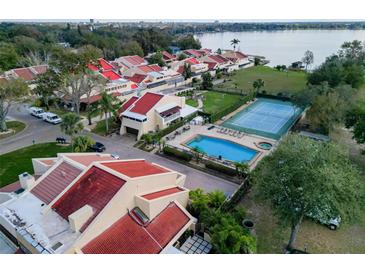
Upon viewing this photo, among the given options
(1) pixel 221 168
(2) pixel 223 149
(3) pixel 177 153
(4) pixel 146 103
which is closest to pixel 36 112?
(4) pixel 146 103

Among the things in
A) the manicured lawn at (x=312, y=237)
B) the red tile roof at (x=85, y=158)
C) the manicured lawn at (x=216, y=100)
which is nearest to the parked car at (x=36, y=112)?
the red tile roof at (x=85, y=158)

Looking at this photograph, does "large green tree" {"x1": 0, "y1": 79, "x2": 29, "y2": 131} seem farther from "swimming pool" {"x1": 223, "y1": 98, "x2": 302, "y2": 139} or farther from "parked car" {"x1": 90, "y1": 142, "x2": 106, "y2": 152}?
"swimming pool" {"x1": 223, "y1": 98, "x2": 302, "y2": 139}

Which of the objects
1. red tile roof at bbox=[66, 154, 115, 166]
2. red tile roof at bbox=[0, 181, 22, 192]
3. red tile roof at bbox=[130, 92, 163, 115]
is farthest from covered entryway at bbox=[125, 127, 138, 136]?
red tile roof at bbox=[0, 181, 22, 192]

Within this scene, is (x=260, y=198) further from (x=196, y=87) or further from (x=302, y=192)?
(x=196, y=87)

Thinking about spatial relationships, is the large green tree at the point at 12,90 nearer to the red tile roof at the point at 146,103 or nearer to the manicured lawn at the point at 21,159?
the manicured lawn at the point at 21,159

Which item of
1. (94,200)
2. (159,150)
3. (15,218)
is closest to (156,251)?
(94,200)

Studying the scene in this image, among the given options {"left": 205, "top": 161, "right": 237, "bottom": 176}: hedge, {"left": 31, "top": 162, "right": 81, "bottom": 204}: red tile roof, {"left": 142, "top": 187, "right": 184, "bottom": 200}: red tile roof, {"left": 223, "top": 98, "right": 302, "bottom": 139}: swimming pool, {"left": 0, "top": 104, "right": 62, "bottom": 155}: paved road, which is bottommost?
{"left": 223, "top": 98, "right": 302, "bottom": 139}: swimming pool
